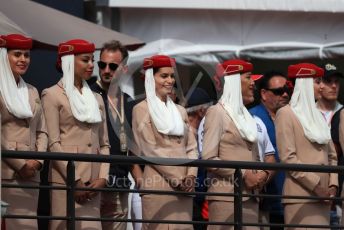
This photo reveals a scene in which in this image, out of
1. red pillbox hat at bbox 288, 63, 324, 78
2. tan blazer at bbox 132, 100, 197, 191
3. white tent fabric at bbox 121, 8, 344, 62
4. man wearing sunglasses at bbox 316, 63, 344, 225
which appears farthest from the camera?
white tent fabric at bbox 121, 8, 344, 62

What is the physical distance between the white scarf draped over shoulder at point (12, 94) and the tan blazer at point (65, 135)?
11.6 inches

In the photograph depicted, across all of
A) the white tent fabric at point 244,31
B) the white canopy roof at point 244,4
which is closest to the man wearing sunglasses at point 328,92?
the white tent fabric at point 244,31

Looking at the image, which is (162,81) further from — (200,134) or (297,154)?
(297,154)

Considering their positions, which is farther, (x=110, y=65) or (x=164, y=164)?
(x=110, y=65)

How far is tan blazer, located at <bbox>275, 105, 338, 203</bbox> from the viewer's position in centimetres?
1180

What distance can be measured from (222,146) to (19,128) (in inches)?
71.0

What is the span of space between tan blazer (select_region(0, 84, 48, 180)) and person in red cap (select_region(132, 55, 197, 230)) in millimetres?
869

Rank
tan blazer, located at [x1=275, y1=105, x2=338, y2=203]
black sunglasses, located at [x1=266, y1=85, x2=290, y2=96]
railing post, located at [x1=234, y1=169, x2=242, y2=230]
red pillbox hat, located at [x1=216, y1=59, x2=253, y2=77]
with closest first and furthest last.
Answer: railing post, located at [x1=234, y1=169, x2=242, y2=230] → tan blazer, located at [x1=275, y1=105, x2=338, y2=203] → red pillbox hat, located at [x1=216, y1=59, x2=253, y2=77] → black sunglasses, located at [x1=266, y1=85, x2=290, y2=96]

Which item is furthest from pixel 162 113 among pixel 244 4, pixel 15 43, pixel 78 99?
pixel 244 4

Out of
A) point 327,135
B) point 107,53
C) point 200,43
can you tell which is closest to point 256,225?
point 327,135

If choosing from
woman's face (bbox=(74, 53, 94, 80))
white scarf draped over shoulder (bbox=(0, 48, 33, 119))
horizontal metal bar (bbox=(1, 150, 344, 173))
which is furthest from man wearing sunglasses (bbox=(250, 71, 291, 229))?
white scarf draped over shoulder (bbox=(0, 48, 33, 119))

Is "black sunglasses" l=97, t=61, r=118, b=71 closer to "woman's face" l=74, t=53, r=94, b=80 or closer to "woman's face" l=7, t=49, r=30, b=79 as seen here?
"woman's face" l=74, t=53, r=94, b=80

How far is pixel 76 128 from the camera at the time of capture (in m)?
11.3

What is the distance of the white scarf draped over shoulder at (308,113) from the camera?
11.9 metres
